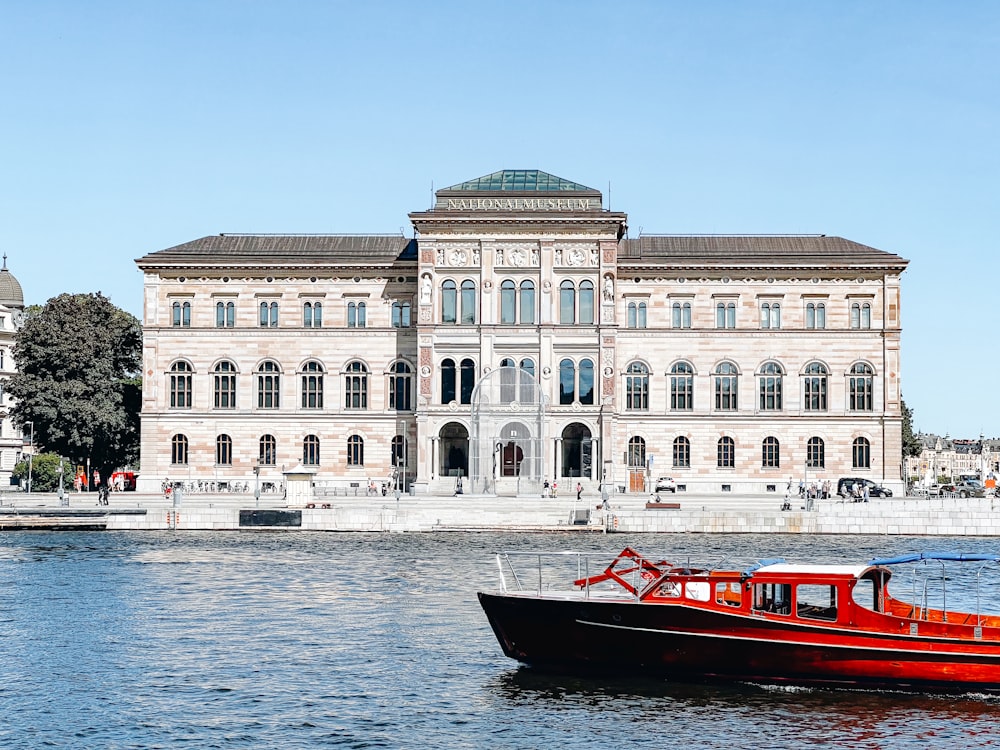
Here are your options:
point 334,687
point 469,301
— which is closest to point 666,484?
point 469,301

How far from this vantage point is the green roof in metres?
91.6

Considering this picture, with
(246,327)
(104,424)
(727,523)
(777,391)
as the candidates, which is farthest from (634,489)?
(104,424)

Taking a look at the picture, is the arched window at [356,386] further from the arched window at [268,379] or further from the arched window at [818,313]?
the arched window at [818,313]

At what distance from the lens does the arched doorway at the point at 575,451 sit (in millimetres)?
89500

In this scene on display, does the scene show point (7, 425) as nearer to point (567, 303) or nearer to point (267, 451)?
point (267, 451)

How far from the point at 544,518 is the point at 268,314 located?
30.7m

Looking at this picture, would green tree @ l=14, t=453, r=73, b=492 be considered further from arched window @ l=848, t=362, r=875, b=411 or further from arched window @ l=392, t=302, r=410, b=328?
arched window @ l=848, t=362, r=875, b=411

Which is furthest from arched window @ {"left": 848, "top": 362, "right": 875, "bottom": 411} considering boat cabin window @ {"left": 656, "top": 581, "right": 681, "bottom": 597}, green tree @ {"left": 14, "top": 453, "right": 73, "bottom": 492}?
boat cabin window @ {"left": 656, "top": 581, "right": 681, "bottom": 597}

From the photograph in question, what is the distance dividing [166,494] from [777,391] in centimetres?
3963

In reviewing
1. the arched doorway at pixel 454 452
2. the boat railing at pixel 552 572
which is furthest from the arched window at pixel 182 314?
the boat railing at pixel 552 572

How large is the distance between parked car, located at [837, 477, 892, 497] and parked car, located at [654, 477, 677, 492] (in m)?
10.5

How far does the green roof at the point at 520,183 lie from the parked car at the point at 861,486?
24.8 m

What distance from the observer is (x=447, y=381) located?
8994cm

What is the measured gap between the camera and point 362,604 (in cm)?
4444
